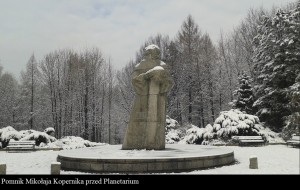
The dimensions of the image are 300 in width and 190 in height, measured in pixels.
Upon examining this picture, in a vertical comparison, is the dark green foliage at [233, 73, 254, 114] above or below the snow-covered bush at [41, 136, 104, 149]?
above

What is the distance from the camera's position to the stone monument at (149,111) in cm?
1395

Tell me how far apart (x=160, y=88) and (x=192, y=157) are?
405cm

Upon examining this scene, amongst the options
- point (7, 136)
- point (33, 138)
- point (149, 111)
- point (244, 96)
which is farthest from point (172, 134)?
point (149, 111)

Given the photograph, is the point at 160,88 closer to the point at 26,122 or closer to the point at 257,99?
Answer: the point at 257,99

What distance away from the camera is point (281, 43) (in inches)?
730

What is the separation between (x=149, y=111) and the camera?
14109 millimetres

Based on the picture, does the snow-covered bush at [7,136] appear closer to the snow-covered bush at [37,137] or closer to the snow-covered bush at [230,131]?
the snow-covered bush at [37,137]

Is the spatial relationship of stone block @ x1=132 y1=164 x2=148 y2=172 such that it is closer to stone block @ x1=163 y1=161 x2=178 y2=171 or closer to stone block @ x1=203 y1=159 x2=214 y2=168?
stone block @ x1=163 y1=161 x2=178 y2=171

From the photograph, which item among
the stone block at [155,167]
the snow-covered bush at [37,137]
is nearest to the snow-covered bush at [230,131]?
the snow-covered bush at [37,137]

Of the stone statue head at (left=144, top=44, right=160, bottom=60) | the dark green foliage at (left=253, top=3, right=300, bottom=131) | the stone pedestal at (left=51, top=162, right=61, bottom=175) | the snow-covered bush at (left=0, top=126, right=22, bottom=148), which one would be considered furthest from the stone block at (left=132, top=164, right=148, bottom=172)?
the snow-covered bush at (left=0, top=126, right=22, bottom=148)

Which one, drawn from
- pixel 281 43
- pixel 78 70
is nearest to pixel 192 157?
pixel 281 43

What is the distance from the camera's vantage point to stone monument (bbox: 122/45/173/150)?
549 inches
